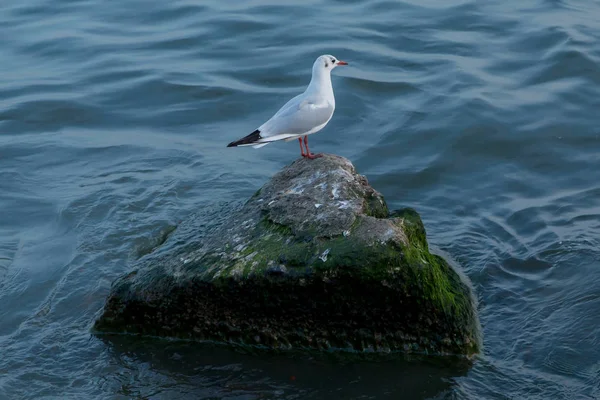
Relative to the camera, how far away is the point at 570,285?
261 inches

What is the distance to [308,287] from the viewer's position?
17.5 feet

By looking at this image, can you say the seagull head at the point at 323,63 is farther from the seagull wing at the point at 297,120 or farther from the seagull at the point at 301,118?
the seagull wing at the point at 297,120

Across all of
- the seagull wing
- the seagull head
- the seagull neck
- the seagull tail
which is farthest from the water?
the seagull head

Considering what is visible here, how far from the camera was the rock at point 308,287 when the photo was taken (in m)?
5.32

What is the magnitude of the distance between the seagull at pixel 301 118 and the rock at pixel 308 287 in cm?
84

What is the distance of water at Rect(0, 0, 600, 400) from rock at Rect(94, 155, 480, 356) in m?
0.18

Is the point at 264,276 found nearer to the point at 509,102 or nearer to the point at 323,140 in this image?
the point at 323,140

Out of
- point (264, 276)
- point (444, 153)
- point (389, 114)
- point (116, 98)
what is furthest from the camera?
point (116, 98)

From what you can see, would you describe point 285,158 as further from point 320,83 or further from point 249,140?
point 249,140

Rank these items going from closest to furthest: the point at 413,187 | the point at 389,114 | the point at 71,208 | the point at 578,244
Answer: the point at 578,244, the point at 71,208, the point at 413,187, the point at 389,114

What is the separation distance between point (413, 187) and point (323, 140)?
61.5 inches

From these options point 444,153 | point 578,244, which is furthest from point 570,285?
point 444,153

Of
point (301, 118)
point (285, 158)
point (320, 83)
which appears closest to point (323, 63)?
point (320, 83)

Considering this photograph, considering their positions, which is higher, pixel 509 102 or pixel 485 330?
pixel 509 102
